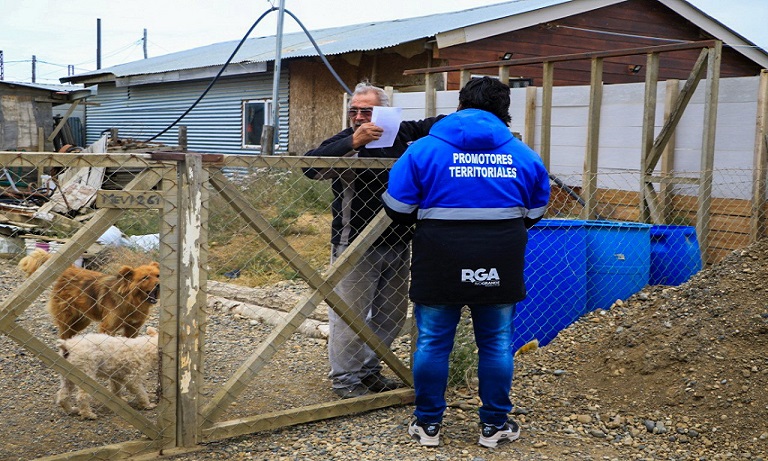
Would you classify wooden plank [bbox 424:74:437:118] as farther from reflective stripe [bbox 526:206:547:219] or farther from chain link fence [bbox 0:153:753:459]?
reflective stripe [bbox 526:206:547:219]

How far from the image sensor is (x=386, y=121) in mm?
4086

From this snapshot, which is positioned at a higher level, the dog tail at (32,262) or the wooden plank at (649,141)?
the wooden plank at (649,141)

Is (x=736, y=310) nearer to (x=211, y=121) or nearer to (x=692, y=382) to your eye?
(x=692, y=382)

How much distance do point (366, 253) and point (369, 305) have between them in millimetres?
299

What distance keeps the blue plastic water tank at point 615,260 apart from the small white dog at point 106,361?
117 inches

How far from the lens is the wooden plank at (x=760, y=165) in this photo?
21.0ft

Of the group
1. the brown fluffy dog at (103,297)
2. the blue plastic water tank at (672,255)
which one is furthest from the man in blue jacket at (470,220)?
the blue plastic water tank at (672,255)

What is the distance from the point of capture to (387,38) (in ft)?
47.4

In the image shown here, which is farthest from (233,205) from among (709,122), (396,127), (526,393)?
(709,122)

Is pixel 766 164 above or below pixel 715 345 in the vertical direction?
above

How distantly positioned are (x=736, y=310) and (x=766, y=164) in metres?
2.05

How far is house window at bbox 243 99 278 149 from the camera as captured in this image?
18000mm

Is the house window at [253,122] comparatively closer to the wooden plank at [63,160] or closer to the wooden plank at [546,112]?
the wooden plank at [546,112]

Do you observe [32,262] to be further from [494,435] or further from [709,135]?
[709,135]
